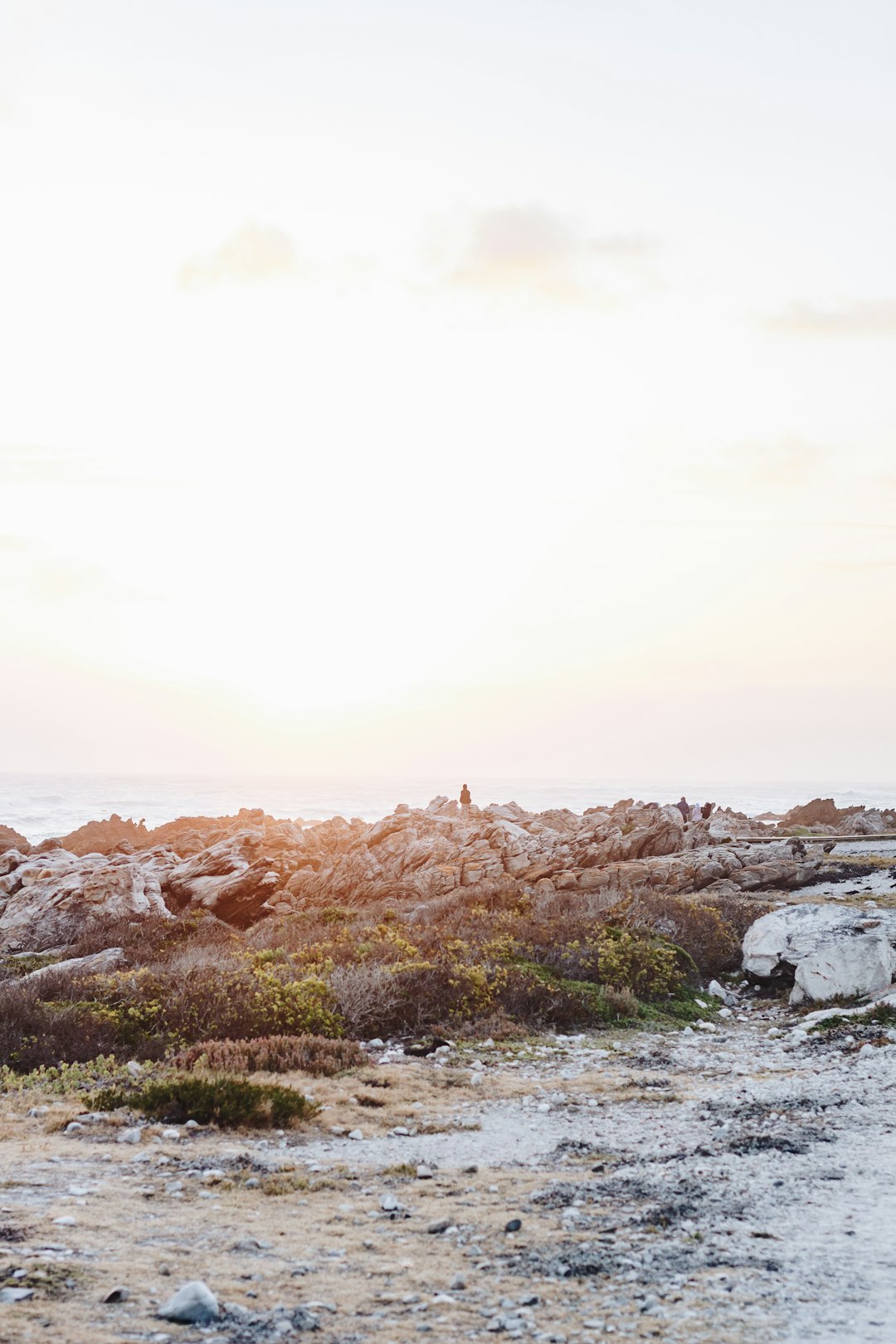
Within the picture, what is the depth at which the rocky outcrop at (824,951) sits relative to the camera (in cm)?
1858

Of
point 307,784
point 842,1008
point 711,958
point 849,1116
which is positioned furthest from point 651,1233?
point 307,784

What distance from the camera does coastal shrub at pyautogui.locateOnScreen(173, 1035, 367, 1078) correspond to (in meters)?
13.9

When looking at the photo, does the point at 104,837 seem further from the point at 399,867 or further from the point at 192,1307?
the point at 192,1307

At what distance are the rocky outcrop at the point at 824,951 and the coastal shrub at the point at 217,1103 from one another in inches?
435

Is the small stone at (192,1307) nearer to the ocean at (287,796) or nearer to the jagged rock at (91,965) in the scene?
the jagged rock at (91,965)

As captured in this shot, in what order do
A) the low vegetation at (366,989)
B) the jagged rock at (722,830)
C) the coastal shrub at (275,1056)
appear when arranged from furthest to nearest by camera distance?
1. the jagged rock at (722,830)
2. the low vegetation at (366,989)
3. the coastal shrub at (275,1056)

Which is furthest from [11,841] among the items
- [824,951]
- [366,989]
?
[824,951]

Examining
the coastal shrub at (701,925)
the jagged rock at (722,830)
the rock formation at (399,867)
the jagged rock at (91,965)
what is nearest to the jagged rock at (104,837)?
the rock formation at (399,867)

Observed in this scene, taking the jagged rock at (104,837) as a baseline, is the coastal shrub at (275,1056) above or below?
above

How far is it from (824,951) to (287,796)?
469 ft

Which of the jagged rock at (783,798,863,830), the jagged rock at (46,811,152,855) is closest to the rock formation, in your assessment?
the jagged rock at (46,811,152,855)

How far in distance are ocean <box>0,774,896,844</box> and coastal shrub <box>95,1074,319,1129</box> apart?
84.2m

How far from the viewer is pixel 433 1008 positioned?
17469 millimetres

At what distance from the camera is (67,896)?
33656mm
